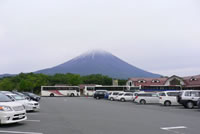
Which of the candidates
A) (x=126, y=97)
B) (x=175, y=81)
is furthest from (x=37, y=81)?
(x=126, y=97)

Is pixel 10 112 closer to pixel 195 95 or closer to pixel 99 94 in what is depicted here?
pixel 195 95

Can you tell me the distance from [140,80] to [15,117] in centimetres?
6111

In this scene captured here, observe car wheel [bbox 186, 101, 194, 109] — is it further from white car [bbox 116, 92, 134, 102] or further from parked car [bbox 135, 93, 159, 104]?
white car [bbox 116, 92, 134, 102]

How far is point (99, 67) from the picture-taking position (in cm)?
17125

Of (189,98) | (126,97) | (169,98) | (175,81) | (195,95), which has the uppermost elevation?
(175,81)

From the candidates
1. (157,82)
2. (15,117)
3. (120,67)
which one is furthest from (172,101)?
(120,67)

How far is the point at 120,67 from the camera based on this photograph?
178m

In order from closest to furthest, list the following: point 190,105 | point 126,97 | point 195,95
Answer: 1. point 190,105
2. point 195,95
3. point 126,97

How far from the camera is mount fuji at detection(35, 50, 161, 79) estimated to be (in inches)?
6491

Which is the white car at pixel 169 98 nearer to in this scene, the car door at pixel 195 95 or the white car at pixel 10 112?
the car door at pixel 195 95

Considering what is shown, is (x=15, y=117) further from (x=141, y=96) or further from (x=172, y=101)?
(x=141, y=96)

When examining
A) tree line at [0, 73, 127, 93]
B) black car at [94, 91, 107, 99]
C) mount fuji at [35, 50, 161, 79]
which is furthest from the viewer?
mount fuji at [35, 50, 161, 79]

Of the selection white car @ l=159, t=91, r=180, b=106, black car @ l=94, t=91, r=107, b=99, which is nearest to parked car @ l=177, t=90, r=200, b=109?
white car @ l=159, t=91, r=180, b=106

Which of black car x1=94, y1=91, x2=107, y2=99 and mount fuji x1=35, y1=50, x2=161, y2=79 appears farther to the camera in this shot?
mount fuji x1=35, y1=50, x2=161, y2=79
